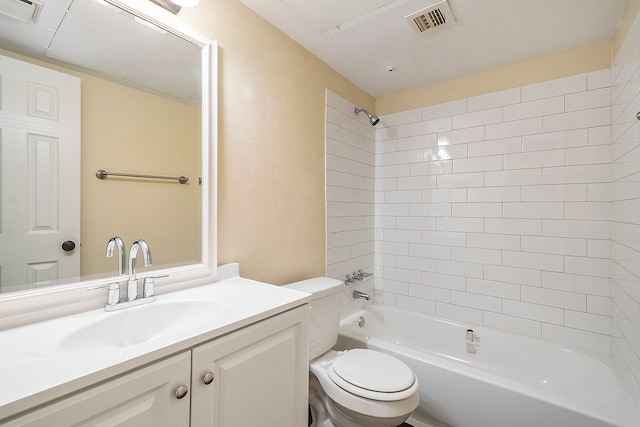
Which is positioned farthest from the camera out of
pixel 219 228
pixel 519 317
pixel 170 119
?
pixel 519 317

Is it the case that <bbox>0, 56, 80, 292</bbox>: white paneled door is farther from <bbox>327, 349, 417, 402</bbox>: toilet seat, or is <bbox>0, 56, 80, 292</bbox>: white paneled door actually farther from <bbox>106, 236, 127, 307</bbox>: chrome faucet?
<bbox>327, 349, 417, 402</bbox>: toilet seat

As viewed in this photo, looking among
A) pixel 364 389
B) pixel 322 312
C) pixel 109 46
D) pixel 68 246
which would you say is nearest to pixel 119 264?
pixel 68 246

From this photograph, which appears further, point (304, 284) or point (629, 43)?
point (304, 284)

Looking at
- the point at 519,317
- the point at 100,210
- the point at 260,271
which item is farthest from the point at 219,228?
the point at 519,317

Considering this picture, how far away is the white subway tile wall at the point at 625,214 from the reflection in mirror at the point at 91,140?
1.96 meters

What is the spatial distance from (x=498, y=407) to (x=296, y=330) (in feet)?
3.69

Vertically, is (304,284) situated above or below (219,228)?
below

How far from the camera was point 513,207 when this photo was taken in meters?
1.98

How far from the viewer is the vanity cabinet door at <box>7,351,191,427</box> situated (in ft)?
1.79

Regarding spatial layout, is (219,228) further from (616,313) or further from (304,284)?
(616,313)

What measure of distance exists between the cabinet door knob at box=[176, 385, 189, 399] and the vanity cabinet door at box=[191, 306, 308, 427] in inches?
1.1

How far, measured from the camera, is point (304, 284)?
5.42 ft

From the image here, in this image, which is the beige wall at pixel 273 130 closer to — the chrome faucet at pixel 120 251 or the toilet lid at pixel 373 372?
the chrome faucet at pixel 120 251

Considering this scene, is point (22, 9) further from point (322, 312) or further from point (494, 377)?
point (494, 377)
